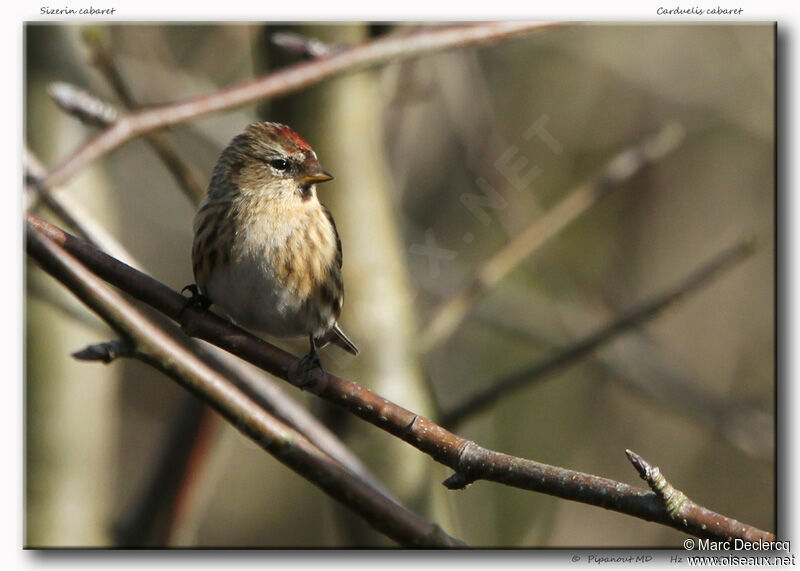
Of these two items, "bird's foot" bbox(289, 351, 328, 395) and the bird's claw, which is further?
the bird's claw

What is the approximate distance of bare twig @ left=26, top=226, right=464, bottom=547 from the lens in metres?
1.37

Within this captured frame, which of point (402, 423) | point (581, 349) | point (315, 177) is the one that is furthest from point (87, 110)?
point (581, 349)

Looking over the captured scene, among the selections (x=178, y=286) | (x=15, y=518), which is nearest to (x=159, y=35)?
(x=178, y=286)

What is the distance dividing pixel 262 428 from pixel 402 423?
10.6 inches

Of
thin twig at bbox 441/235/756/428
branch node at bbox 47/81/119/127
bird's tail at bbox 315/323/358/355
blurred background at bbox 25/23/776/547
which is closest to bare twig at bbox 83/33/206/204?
branch node at bbox 47/81/119/127

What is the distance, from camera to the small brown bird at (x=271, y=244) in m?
1.72

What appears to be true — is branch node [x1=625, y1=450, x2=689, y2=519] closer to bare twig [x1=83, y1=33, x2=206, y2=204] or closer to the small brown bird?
the small brown bird

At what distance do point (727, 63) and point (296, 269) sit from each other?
4.32 feet

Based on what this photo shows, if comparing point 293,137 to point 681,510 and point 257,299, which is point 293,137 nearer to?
point 257,299

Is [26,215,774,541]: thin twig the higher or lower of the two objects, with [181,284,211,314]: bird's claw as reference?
lower

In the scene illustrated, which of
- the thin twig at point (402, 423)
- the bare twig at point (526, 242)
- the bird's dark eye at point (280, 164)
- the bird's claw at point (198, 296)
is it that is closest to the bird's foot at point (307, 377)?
the thin twig at point (402, 423)

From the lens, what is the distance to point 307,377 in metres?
1.39

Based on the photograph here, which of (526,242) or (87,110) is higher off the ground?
(87,110)

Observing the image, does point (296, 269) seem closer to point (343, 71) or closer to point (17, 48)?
point (343, 71)
